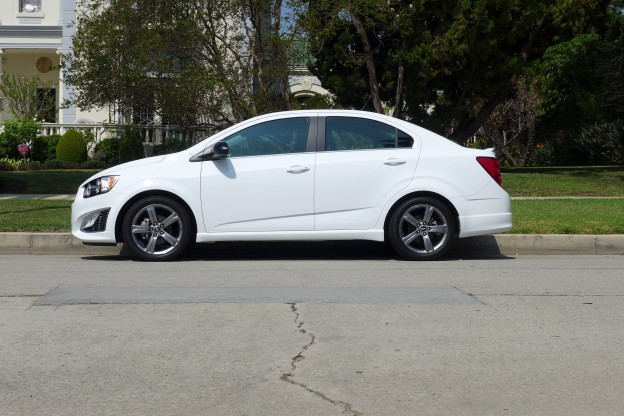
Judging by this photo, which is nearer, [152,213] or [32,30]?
[152,213]

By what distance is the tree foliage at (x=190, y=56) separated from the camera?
21047 millimetres

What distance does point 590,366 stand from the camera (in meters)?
6.02

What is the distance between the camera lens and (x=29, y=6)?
116 ft

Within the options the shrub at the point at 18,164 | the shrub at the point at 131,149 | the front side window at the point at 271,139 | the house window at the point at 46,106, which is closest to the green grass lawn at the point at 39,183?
the shrub at the point at 18,164

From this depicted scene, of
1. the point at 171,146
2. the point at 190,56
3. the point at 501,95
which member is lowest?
the point at 171,146

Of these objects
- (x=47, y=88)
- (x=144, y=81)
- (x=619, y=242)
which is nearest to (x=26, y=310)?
(x=619, y=242)

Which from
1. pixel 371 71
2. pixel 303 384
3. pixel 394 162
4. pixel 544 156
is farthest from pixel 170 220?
pixel 544 156

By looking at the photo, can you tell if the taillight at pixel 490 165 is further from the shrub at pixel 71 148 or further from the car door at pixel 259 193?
the shrub at pixel 71 148

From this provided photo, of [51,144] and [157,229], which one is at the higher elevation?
[51,144]

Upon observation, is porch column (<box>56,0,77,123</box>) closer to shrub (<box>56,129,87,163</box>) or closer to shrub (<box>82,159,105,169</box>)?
shrub (<box>56,129,87,163</box>)

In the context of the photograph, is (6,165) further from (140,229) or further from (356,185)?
(356,185)

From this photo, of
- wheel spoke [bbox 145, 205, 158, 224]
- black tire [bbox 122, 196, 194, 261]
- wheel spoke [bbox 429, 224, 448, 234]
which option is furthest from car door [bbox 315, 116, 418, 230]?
wheel spoke [bbox 145, 205, 158, 224]

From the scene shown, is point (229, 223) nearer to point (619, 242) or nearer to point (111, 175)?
point (111, 175)

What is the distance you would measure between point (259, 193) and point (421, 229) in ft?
6.10
